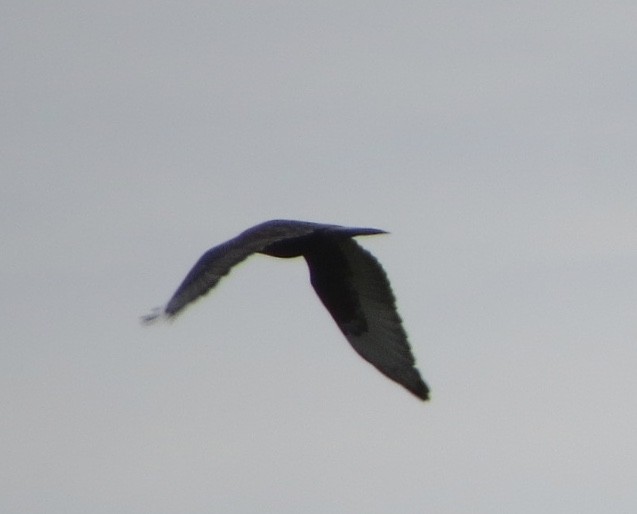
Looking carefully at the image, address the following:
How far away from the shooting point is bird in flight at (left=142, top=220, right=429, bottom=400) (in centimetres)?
2288

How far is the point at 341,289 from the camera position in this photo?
24375 mm

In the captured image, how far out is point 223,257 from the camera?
2041cm

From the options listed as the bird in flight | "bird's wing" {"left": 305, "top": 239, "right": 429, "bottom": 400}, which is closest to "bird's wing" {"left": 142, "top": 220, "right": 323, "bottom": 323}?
the bird in flight

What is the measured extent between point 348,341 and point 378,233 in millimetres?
3094

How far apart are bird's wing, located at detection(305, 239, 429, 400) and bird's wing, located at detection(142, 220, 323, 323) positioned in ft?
3.27

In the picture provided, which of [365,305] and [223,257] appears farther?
[365,305]

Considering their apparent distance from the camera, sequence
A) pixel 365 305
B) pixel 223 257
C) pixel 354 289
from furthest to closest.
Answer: pixel 365 305 < pixel 354 289 < pixel 223 257

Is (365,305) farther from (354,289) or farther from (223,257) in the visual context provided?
(223,257)

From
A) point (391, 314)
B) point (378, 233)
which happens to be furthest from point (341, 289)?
point (378, 233)

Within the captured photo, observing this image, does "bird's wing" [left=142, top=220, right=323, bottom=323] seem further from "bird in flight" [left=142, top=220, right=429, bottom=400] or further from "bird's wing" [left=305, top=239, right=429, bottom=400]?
"bird's wing" [left=305, top=239, right=429, bottom=400]

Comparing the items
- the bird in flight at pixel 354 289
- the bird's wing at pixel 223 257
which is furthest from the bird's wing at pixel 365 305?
the bird's wing at pixel 223 257

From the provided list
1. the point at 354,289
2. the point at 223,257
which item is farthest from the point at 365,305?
the point at 223,257

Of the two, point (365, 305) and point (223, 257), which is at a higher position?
point (223, 257)

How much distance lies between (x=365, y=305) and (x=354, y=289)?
1.03 feet
